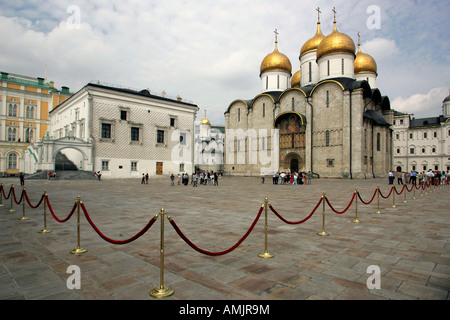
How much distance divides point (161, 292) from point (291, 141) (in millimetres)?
37468

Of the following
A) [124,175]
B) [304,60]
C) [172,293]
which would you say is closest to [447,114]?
[304,60]

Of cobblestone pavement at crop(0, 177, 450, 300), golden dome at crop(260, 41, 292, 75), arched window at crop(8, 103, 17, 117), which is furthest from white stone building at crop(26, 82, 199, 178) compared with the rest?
cobblestone pavement at crop(0, 177, 450, 300)

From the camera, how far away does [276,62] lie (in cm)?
4400

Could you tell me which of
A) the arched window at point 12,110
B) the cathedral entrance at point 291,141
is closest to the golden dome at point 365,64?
the cathedral entrance at point 291,141

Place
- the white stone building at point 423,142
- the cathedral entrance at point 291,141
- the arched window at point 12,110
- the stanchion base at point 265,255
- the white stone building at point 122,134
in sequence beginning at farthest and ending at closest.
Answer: the white stone building at point 423,142
the arched window at point 12,110
the cathedral entrance at point 291,141
the white stone building at point 122,134
the stanchion base at point 265,255

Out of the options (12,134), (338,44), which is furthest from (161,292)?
(12,134)

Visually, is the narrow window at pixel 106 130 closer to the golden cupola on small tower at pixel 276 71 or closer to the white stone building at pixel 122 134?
the white stone building at pixel 122 134

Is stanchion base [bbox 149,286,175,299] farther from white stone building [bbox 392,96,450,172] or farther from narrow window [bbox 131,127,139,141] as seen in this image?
white stone building [bbox 392,96,450,172]

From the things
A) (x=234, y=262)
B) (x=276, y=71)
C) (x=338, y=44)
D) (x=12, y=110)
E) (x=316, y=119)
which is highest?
(x=338, y=44)

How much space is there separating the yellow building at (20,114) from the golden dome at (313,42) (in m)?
47.0

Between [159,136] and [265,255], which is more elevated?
[159,136]

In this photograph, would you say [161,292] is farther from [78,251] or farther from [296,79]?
[296,79]

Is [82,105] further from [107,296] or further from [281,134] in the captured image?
[107,296]

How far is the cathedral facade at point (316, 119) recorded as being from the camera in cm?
3322
